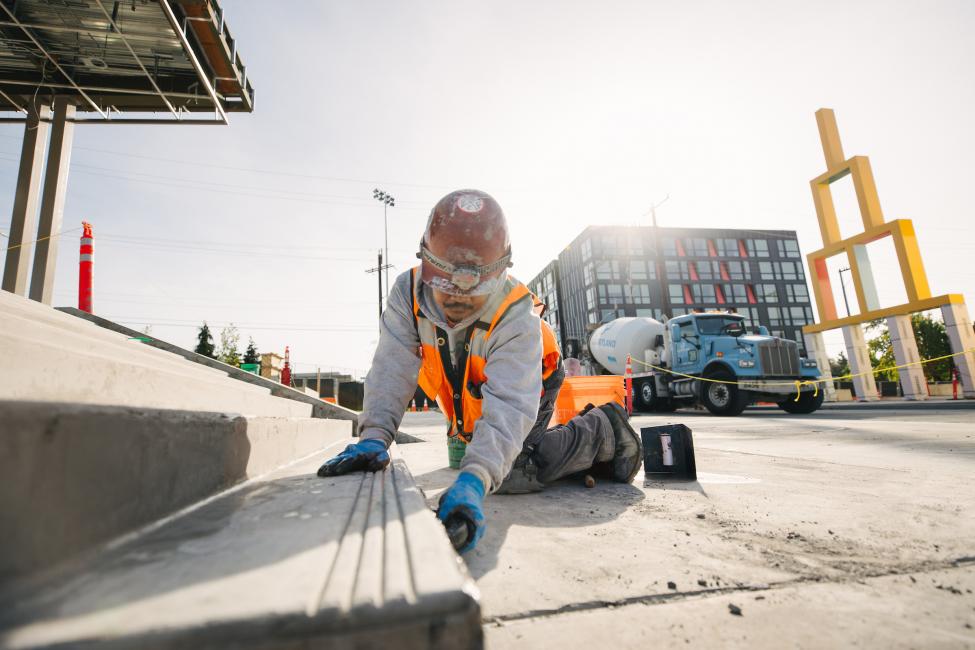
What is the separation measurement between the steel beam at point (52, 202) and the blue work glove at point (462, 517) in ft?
21.3

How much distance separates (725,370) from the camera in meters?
11.2

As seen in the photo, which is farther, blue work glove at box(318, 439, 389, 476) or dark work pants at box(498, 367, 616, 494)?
dark work pants at box(498, 367, 616, 494)

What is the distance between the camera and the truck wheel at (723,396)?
36.0 feet

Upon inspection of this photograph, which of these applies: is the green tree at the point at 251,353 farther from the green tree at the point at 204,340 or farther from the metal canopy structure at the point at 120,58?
the metal canopy structure at the point at 120,58

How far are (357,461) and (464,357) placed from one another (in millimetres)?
665

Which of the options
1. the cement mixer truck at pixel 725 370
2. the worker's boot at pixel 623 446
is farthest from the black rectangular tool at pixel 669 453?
the cement mixer truck at pixel 725 370

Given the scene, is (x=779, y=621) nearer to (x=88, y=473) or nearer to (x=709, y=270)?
(x=88, y=473)

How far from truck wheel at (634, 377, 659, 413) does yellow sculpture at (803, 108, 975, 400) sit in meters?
7.29

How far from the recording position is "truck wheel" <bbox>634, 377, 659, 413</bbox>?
1374 cm

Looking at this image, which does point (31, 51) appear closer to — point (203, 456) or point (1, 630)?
point (203, 456)

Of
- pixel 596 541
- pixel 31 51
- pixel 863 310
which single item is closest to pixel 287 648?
pixel 596 541

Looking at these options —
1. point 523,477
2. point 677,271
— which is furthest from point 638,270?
point 523,477

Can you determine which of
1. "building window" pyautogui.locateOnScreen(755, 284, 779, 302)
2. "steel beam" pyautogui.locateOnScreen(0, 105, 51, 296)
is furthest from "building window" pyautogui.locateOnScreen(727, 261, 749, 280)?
"steel beam" pyautogui.locateOnScreen(0, 105, 51, 296)

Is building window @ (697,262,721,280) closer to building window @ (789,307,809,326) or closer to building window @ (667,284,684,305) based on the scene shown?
building window @ (667,284,684,305)
